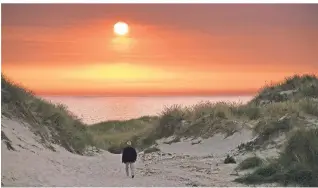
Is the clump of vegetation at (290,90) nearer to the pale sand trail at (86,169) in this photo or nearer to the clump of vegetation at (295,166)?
the pale sand trail at (86,169)

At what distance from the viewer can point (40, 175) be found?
14.1 m

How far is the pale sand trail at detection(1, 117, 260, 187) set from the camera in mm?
13969

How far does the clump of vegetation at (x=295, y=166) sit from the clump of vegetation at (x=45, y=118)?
27.8 feet

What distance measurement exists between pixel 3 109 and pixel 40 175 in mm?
6066

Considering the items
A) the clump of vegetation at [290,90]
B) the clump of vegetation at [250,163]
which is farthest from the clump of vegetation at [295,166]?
the clump of vegetation at [290,90]

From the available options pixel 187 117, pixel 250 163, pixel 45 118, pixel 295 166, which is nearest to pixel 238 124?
pixel 187 117

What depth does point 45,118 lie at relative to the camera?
23.5 metres

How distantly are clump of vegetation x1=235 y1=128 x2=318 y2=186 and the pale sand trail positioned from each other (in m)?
0.95

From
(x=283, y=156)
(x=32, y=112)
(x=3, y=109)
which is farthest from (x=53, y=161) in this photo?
(x=283, y=156)

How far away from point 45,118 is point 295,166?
12.8 metres

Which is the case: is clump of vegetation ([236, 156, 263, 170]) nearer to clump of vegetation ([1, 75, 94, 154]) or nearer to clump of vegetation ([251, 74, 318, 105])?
clump of vegetation ([1, 75, 94, 154])

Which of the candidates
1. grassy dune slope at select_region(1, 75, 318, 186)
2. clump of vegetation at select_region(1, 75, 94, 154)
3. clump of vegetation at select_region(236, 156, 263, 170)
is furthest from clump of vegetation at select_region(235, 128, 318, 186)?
clump of vegetation at select_region(1, 75, 94, 154)

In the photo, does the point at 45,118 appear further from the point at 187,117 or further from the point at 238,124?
the point at 238,124

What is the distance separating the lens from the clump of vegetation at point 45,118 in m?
20.6
